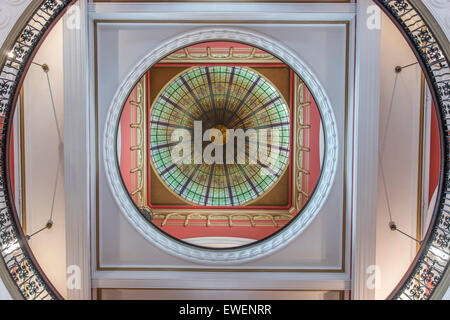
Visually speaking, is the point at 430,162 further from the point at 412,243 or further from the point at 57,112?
the point at 57,112

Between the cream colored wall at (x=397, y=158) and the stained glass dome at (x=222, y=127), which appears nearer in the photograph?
the cream colored wall at (x=397, y=158)

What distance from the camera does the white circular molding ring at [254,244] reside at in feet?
19.3

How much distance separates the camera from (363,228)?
587 cm

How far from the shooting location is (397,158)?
5918 mm

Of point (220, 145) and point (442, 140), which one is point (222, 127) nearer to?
point (220, 145)

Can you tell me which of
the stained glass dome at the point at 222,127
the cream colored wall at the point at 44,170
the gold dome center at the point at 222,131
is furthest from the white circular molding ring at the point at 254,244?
the gold dome center at the point at 222,131

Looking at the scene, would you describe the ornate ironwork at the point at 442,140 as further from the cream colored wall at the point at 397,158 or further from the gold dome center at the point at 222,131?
the gold dome center at the point at 222,131

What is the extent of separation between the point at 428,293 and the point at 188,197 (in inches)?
288

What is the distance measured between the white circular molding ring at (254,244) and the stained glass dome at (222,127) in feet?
11.6

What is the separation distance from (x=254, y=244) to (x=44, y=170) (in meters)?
4.62

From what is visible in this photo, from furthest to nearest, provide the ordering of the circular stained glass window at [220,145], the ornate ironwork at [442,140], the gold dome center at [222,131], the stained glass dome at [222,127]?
1. the gold dome center at [222,131]
2. the stained glass dome at [222,127]
3. the circular stained glass window at [220,145]
4. the ornate ironwork at [442,140]

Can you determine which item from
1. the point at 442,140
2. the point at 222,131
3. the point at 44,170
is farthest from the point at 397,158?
the point at 44,170
